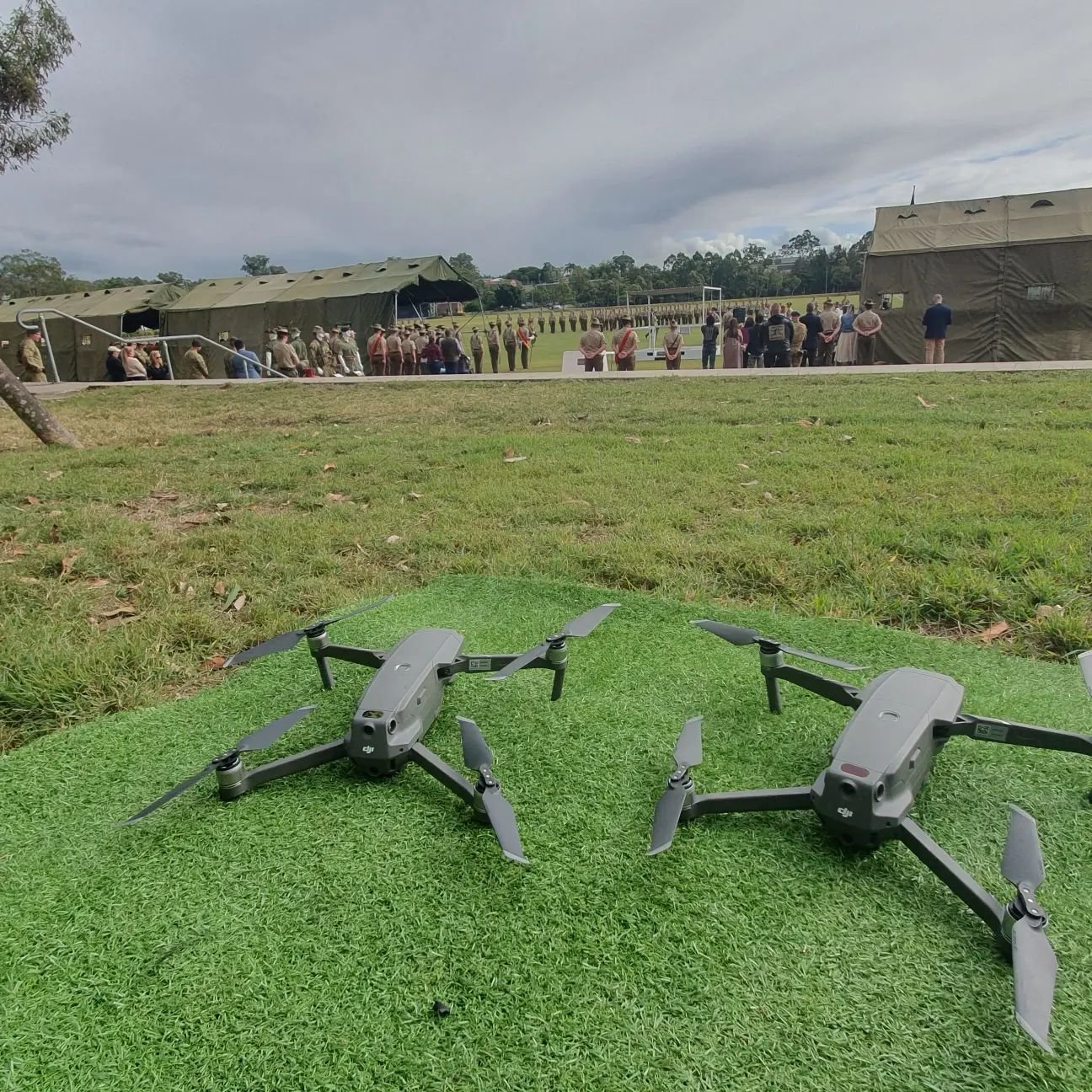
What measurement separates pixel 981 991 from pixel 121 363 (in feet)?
74.1

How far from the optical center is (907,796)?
1467 millimetres

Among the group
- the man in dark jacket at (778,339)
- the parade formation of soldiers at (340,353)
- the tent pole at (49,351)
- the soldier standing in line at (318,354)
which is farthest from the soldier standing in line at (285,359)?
the man in dark jacket at (778,339)

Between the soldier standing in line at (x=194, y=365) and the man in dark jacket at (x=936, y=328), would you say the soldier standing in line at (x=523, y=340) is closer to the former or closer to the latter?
the soldier standing in line at (x=194, y=365)

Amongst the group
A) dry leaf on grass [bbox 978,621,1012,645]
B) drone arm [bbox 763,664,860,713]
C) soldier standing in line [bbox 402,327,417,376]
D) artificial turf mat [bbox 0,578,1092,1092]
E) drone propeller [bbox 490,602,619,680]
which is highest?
soldier standing in line [bbox 402,327,417,376]

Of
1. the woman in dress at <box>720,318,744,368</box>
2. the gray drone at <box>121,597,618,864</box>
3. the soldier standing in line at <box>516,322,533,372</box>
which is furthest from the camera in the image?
the soldier standing in line at <box>516,322,533,372</box>

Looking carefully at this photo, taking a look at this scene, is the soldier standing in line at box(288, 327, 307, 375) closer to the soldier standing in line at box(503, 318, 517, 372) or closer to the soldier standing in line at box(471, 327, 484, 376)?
the soldier standing in line at box(471, 327, 484, 376)

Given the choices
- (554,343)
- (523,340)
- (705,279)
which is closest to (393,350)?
(523,340)

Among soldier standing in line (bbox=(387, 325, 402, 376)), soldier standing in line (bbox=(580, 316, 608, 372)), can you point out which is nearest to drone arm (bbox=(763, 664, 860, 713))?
soldier standing in line (bbox=(580, 316, 608, 372))

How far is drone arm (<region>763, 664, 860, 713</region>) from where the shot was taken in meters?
1.84

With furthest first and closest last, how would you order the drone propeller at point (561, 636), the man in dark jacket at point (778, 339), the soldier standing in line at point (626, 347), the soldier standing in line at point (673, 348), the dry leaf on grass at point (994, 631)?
1. the soldier standing in line at point (673, 348)
2. the man in dark jacket at point (778, 339)
3. the soldier standing in line at point (626, 347)
4. the dry leaf on grass at point (994, 631)
5. the drone propeller at point (561, 636)

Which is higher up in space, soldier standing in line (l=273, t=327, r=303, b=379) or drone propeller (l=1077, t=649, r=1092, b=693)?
soldier standing in line (l=273, t=327, r=303, b=379)

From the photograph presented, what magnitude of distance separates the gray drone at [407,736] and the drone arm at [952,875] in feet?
2.75

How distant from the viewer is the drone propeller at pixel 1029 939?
105cm

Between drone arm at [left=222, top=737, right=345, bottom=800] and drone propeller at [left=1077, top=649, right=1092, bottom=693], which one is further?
drone arm at [left=222, top=737, right=345, bottom=800]
